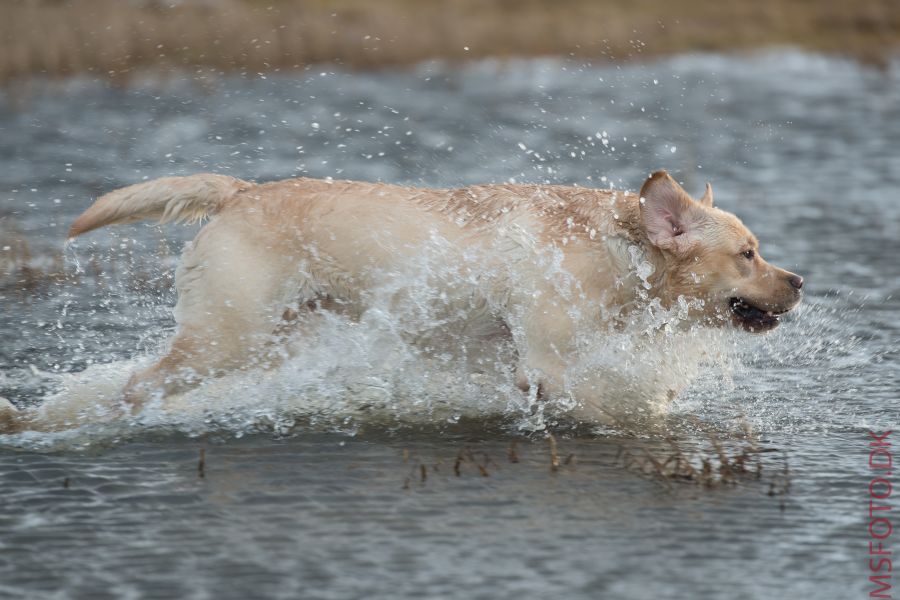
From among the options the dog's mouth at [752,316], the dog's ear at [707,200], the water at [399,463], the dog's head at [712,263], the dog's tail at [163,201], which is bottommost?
the water at [399,463]

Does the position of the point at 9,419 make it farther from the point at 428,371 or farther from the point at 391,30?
the point at 391,30

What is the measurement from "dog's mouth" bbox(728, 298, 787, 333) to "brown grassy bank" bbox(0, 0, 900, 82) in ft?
49.1

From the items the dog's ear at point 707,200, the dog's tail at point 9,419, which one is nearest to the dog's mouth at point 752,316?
the dog's ear at point 707,200

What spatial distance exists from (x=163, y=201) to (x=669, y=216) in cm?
280

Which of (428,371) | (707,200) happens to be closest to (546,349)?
(428,371)

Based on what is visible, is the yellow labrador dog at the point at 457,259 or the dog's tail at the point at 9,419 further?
the dog's tail at the point at 9,419

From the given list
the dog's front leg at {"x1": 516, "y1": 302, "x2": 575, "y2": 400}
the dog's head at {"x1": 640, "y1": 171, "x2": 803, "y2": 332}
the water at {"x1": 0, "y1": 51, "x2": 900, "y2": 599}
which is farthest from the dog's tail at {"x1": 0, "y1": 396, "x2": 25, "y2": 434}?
the dog's head at {"x1": 640, "y1": 171, "x2": 803, "y2": 332}

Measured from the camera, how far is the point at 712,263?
21.8ft

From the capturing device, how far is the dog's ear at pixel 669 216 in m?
6.51

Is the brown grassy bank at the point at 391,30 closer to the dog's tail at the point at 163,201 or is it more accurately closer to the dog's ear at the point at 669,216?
the dog's tail at the point at 163,201

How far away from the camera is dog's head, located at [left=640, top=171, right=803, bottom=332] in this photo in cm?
660

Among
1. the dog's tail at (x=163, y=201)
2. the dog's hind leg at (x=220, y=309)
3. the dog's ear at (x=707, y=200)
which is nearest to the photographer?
the dog's hind leg at (x=220, y=309)

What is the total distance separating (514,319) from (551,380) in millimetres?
390

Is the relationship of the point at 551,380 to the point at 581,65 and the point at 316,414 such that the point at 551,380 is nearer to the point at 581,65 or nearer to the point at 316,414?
the point at 316,414
